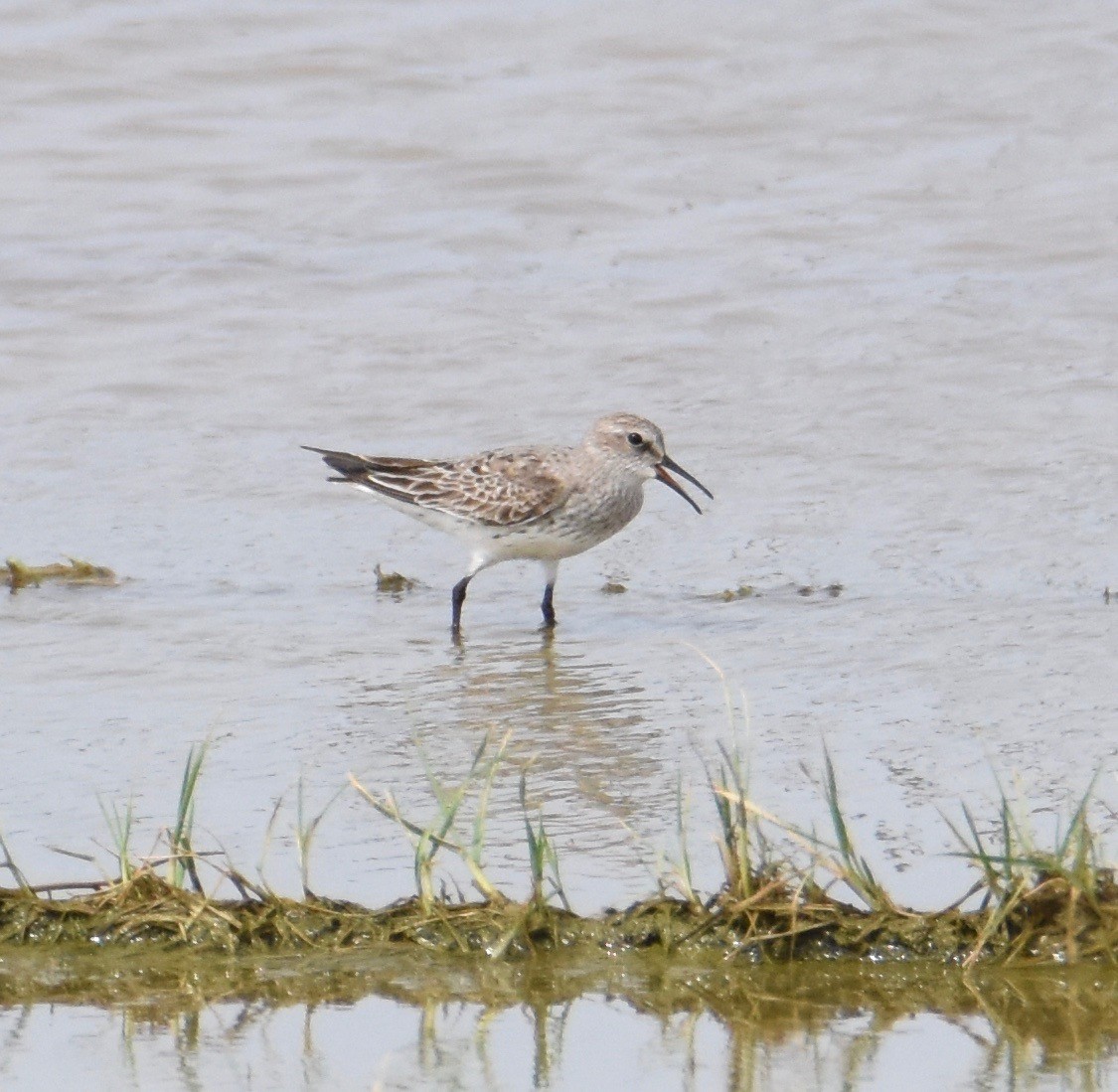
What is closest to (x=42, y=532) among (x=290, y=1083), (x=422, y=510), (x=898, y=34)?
(x=422, y=510)

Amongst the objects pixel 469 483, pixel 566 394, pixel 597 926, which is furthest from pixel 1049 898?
pixel 566 394

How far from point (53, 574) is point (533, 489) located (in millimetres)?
1808

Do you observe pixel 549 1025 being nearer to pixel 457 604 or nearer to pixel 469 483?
pixel 457 604

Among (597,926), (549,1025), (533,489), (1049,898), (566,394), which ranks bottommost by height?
(549,1025)

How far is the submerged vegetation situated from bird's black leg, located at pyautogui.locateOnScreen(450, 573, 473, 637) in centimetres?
321

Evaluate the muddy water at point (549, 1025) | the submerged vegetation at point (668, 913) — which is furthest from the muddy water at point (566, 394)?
the muddy water at point (549, 1025)

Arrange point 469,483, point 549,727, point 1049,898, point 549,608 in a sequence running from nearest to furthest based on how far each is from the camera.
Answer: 1. point 1049,898
2. point 549,727
3. point 549,608
4. point 469,483

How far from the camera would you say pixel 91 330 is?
10.5 metres

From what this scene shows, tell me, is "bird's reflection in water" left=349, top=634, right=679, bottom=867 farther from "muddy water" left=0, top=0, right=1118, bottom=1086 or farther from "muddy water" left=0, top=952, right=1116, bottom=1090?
"muddy water" left=0, top=952, right=1116, bottom=1090

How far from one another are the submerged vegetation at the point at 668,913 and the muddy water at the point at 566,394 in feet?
0.68

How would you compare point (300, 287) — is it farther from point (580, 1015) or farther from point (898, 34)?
point (580, 1015)

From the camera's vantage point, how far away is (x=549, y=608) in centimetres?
768

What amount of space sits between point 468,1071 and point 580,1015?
30cm

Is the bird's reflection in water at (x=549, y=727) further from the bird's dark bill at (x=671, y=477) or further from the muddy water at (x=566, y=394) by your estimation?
the bird's dark bill at (x=671, y=477)
